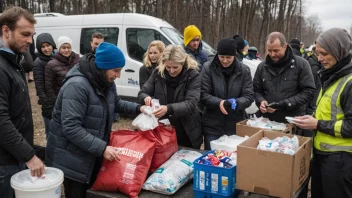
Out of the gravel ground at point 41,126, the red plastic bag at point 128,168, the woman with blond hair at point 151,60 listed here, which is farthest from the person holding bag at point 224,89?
the gravel ground at point 41,126

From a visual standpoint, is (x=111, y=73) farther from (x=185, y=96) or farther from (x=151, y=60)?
(x=151, y=60)

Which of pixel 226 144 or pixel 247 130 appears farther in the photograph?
pixel 247 130

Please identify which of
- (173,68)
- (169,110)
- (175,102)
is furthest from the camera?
(175,102)

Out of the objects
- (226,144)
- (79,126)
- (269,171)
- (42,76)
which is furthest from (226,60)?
(42,76)

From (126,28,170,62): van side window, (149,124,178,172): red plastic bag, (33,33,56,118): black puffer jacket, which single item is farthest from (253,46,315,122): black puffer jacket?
(126,28,170,62): van side window

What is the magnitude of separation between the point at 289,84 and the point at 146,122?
5.55ft

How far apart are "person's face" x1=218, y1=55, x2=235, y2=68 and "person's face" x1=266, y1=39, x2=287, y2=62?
41 centimetres

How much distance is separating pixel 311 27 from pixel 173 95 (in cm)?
9013

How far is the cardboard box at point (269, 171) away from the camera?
2.08 meters

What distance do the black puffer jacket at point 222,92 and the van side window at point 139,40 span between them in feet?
11.5

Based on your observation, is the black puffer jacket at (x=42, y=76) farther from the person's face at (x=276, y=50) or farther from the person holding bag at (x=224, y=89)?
the person's face at (x=276, y=50)

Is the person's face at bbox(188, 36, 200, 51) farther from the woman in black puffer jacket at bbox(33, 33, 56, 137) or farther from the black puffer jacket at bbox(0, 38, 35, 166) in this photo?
the black puffer jacket at bbox(0, 38, 35, 166)

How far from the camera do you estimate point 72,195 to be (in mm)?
2662

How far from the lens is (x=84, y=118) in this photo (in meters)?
2.44
